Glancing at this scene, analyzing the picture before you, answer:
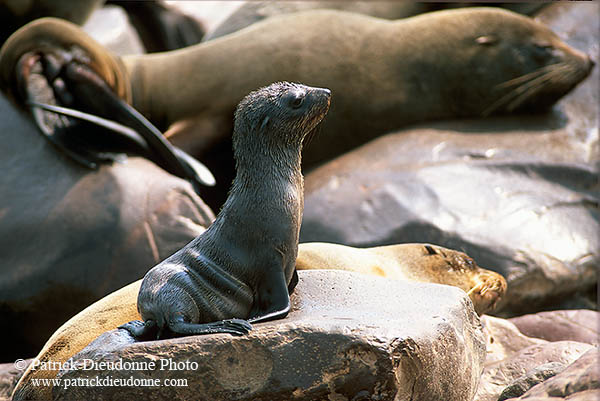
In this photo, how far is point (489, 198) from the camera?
221 inches

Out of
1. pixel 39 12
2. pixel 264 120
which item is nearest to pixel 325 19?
pixel 39 12

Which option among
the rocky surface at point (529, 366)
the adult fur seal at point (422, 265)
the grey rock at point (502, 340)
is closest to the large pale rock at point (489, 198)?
the rocky surface at point (529, 366)

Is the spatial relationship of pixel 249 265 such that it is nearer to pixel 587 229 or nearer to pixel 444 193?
pixel 444 193

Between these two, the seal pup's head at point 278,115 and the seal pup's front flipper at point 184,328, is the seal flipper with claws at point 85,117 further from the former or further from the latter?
the seal pup's front flipper at point 184,328

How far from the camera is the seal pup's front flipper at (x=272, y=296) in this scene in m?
2.71

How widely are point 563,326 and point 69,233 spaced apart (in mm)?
3004

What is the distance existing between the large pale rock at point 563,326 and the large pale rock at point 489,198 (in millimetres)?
546

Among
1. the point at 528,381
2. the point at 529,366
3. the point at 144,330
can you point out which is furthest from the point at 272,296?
the point at 529,366

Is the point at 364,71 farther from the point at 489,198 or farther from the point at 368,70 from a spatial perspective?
the point at 489,198

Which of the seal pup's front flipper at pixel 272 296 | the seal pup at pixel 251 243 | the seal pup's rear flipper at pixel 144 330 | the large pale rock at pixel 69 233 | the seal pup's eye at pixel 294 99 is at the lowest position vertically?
the large pale rock at pixel 69 233

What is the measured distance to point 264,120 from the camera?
2.79m

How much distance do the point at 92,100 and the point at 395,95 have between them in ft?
7.83

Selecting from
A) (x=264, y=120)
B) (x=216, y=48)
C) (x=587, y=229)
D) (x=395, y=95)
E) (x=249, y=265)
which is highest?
(x=264, y=120)

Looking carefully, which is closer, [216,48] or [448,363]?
[448,363]
